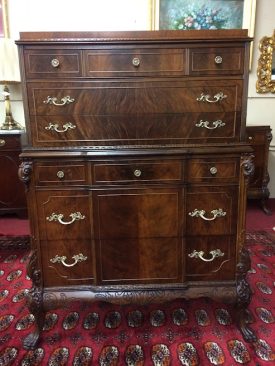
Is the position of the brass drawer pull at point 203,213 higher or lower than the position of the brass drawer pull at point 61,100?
lower

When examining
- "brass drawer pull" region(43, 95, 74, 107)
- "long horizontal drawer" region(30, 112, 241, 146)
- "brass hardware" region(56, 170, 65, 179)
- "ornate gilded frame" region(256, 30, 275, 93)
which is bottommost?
"brass hardware" region(56, 170, 65, 179)

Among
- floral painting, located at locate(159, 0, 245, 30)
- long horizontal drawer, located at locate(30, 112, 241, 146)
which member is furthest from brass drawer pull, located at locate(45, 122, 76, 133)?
floral painting, located at locate(159, 0, 245, 30)

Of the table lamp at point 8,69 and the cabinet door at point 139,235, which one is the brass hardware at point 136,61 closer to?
the cabinet door at point 139,235

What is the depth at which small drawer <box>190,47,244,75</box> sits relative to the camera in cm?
141

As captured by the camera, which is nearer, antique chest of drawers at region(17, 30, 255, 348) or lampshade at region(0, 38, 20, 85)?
antique chest of drawers at region(17, 30, 255, 348)

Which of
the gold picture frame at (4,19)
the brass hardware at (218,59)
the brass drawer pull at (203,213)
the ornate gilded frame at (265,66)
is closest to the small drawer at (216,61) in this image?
the brass hardware at (218,59)

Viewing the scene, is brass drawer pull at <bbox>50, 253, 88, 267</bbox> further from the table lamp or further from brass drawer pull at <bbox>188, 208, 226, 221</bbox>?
the table lamp

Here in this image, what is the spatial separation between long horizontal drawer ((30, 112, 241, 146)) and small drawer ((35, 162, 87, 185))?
0.36ft

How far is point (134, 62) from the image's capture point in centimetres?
141

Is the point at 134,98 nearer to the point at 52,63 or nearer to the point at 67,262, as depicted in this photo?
the point at 52,63

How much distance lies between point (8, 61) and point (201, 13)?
1935 mm

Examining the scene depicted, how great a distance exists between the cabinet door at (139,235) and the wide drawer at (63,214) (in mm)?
57

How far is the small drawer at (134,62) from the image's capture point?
4.59 ft

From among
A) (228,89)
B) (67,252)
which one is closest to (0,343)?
(67,252)
